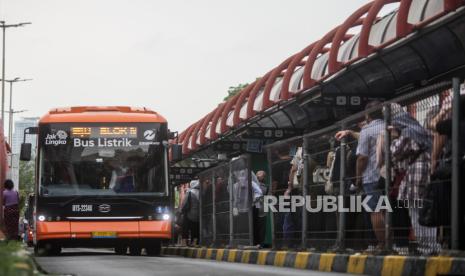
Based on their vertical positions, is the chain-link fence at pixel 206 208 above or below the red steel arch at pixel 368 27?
below

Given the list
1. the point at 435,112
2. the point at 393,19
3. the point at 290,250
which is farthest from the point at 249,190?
the point at 435,112

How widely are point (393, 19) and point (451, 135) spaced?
33.9ft

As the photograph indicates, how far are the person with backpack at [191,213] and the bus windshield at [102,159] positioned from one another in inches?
105

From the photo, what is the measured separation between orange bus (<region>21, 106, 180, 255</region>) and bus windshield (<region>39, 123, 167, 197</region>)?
0.02m

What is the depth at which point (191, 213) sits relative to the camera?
2436 centimetres

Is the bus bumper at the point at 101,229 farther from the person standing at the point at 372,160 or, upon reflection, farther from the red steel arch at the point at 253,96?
the person standing at the point at 372,160

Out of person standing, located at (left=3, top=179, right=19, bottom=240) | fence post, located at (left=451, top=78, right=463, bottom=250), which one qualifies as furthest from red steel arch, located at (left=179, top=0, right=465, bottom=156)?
person standing, located at (left=3, top=179, right=19, bottom=240)

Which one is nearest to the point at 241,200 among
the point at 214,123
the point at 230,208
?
the point at 230,208

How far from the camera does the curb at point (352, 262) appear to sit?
8844 millimetres

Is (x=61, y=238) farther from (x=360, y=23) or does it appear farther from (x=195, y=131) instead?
(x=195, y=131)

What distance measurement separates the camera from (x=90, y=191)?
70.1 feet

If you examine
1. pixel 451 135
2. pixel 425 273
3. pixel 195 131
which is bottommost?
pixel 425 273

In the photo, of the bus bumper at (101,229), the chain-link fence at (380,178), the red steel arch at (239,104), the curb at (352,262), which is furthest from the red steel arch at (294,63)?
the chain-link fence at (380,178)

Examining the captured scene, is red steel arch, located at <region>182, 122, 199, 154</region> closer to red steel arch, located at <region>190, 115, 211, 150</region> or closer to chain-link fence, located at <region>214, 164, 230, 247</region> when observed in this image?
red steel arch, located at <region>190, 115, 211, 150</region>
